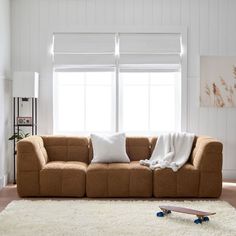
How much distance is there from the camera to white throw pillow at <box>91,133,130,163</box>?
585 cm

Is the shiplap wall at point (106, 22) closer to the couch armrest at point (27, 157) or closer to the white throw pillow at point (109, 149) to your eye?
the white throw pillow at point (109, 149)

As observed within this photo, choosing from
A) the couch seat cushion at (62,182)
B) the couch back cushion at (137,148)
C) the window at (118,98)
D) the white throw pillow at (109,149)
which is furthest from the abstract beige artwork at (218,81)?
the couch seat cushion at (62,182)

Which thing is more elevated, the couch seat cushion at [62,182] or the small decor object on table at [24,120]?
the small decor object on table at [24,120]

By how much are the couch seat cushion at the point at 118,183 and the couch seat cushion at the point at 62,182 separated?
3.9 inches

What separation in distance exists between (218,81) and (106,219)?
325cm

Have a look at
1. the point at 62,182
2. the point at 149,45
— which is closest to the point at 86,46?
the point at 149,45

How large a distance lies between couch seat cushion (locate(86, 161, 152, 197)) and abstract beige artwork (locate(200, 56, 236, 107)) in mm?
1875

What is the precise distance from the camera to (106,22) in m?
6.66

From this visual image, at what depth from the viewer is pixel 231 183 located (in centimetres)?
642

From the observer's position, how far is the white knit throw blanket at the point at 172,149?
226 inches

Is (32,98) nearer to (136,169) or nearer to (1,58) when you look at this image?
(1,58)

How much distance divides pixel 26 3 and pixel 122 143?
2.61 m

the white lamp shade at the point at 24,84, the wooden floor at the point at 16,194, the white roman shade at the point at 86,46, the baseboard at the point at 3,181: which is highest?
the white roman shade at the point at 86,46

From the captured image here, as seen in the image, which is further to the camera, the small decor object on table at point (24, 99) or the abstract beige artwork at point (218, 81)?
the abstract beige artwork at point (218, 81)
